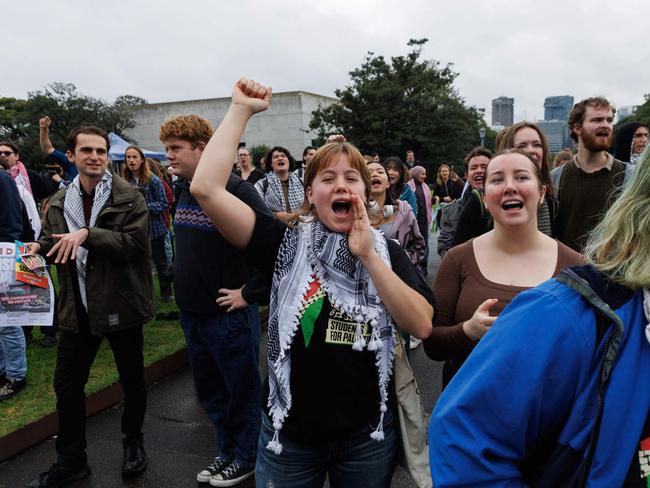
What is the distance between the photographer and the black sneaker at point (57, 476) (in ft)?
9.53

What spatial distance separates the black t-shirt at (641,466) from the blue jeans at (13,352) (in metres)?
4.57

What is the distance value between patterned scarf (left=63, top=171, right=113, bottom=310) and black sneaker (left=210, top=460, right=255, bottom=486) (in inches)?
53.6

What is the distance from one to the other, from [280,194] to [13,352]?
3.28m

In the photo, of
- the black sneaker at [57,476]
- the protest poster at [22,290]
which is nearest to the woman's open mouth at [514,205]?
the protest poster at [22,290]

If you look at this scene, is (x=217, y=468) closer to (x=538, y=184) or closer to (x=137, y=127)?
(x=538, y=184)

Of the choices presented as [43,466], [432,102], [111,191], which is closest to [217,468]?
[43,466]

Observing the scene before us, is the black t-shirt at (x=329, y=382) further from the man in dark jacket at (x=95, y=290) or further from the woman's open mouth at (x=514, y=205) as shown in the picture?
the man in dark jacket at (x=95, y=290)

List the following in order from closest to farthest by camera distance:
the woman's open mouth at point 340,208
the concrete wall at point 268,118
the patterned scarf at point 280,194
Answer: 1. the woman's open mouth at point 340,208
2. the patterned scarf at point 280,194
3. the concrete wall at point 268,118

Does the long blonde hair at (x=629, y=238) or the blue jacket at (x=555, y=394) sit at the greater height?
the long blonde hair at (x=629, y=238)

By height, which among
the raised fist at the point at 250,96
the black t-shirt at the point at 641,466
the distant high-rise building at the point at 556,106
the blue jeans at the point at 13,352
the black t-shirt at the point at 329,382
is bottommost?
the blue jeans at the point at 13,352

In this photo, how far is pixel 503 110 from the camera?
12212cm

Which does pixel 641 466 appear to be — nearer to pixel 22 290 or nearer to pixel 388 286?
pixel 388 286

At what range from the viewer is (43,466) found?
326 cm

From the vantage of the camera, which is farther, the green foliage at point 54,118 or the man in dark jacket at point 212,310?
the green foliage at point 54,118
